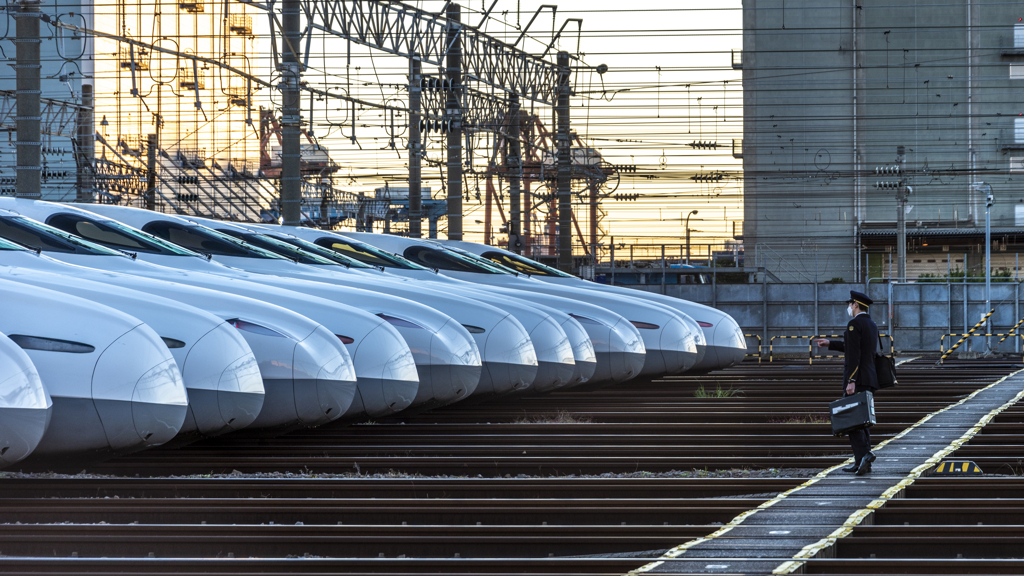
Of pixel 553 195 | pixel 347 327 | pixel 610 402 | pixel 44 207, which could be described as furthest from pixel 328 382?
pixel 553 195

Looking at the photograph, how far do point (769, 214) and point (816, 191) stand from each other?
1.93 metres

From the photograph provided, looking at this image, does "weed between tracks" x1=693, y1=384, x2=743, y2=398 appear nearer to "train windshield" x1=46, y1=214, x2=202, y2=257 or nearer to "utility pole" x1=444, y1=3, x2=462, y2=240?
"train windshield" x1=46, y1=214, x2=202, y2=257

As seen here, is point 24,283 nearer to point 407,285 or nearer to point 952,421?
point 407,285

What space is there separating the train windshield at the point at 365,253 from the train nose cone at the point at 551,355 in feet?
10.3

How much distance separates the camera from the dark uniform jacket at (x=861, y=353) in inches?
374

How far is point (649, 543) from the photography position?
6863 millimetres

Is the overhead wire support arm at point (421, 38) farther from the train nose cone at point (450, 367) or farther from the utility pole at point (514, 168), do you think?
the train nose cone at point (450, 367)

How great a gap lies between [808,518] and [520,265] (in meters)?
13.6

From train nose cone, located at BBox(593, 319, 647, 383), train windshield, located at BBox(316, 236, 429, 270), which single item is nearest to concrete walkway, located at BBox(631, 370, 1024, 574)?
train nose cone, located at BBox(593, 319, 647, 383)

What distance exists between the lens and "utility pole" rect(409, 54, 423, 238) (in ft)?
94.1

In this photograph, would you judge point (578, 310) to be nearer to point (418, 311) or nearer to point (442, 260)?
point (442, 260)

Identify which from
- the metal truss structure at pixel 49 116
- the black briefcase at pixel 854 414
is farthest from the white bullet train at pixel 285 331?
the metal truss structure at pixel 49 116

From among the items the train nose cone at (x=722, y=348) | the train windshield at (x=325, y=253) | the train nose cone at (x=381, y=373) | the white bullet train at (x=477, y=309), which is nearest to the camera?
the train nose cone at (x=381, y=373)

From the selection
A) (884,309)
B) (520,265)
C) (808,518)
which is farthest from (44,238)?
(884,309)
